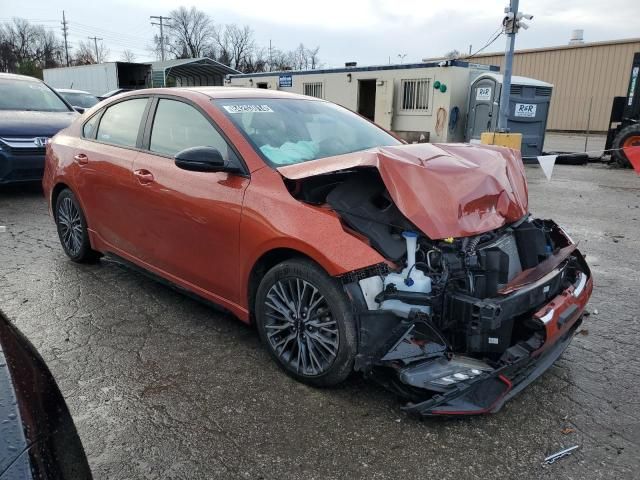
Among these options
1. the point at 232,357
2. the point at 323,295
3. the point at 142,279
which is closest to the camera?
the point at 323,295

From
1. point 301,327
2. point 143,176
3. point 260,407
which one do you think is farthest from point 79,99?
point 260,407

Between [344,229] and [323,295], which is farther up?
[344,229]

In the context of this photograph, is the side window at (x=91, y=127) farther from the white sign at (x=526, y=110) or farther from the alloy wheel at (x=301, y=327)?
the white sign at (x=526, y=110)

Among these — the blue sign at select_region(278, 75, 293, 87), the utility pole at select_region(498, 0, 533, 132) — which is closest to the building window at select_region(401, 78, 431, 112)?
the utility pole at select_region(498, 0, 533, 132)

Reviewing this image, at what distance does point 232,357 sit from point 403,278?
129 cm

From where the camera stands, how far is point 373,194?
9.09 feet

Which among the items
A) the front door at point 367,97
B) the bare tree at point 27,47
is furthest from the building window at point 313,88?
the bare tree at point 27,47

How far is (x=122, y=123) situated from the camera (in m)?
4.19

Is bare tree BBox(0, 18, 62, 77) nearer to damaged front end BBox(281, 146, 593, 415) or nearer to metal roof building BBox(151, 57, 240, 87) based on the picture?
metal roof building BBox(151, 57, 240, 87)

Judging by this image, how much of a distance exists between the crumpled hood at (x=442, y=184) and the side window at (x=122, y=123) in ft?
5.47

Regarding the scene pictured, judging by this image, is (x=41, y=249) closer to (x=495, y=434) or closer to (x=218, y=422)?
(x=218, y=422)

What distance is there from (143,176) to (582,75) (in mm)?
25173

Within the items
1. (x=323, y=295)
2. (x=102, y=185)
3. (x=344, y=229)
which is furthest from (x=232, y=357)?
(x=102, y=185)

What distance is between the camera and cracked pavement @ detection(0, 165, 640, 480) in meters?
2.31
